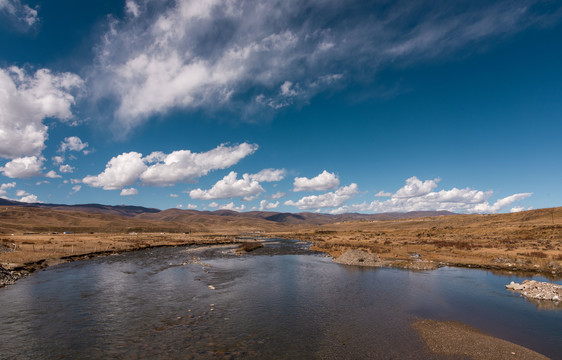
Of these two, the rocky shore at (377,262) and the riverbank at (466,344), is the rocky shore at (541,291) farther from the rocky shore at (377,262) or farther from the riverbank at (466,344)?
the rocky shore at (377,262)

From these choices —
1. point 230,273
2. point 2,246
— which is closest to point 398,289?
point 230,273

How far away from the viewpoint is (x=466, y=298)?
27312 millimetres

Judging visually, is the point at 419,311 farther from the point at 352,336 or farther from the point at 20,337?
the point at 20,337

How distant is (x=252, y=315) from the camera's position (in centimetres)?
2223

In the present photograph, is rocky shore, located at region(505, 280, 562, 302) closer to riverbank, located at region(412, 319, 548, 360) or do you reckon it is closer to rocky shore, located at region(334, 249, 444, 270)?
riverbank, located at region(412, 319, 548, 360)

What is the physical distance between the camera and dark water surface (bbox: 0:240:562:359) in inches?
648

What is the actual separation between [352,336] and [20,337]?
67.9ft

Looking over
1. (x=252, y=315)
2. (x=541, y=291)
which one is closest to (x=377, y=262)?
(x=541, y=291)

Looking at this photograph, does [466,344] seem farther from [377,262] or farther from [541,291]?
[377,262]

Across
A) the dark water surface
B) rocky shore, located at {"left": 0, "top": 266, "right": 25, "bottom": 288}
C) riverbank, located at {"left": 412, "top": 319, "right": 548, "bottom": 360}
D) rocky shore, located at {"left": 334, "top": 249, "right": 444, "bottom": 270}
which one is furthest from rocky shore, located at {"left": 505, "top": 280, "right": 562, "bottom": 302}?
rocky shore, located at {"left": 0, "top": 266, "right": 25, "bottom": 288}

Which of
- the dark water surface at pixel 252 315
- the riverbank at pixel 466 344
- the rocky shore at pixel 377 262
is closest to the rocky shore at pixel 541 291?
the dark water surface at pixel 252 315

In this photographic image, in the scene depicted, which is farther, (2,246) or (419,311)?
(2,246)

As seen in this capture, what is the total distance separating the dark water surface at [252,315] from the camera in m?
16.5

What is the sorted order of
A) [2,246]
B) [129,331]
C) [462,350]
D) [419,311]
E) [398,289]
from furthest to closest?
1. [2,246]
2. [398,289]
3. [419,311]
4. [129,331]
5. [462,350]
